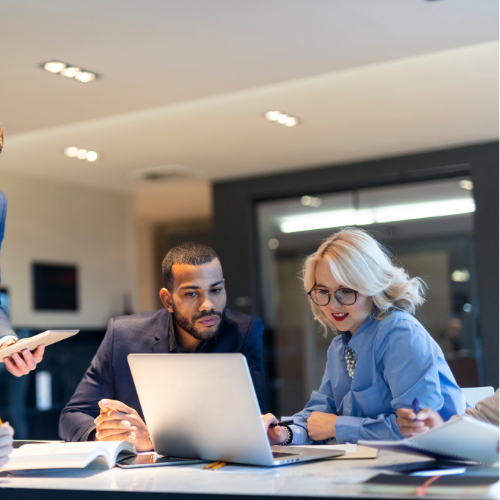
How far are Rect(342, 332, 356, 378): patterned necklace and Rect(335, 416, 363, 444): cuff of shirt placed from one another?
21 cm

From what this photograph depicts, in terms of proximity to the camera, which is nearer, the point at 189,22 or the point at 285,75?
the point at 189,22

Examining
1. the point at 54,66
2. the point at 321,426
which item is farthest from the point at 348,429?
the point at 54,66

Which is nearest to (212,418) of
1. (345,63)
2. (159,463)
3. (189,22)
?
(159,463)

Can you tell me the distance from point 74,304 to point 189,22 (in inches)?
159

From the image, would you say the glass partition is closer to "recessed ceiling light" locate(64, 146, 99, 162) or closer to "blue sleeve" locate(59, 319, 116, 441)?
"recessed ceiling light" locate(64, 146, 99, 162)

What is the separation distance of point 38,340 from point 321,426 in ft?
2.56

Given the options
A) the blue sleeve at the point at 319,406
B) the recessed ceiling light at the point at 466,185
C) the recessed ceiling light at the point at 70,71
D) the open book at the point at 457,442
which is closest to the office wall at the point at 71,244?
the recessed ceiling light at the point at 70,71

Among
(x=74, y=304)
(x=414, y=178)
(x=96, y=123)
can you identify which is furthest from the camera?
(x=74, y=304)

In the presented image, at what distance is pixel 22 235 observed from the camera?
6.12 meters

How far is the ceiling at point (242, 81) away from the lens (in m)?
3.05

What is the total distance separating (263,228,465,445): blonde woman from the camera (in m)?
1.80

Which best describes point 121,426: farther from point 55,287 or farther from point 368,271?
point 55,287

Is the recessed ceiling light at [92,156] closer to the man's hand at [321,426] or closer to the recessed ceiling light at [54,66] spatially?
the recessed ceiling light at [54,66]

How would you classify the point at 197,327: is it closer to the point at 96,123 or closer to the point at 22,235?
the point at 96,123
